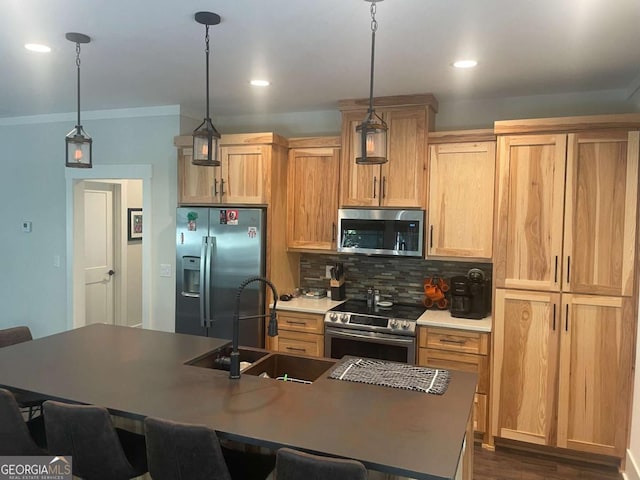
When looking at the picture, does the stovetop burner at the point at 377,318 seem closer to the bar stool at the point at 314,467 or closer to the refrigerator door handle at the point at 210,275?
the refrigerator door handle at the point at 210,275

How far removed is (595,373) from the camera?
10.2 feet

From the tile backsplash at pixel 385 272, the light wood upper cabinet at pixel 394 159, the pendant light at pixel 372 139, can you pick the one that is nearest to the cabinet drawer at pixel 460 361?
the tile backsplash at pixel 385 272

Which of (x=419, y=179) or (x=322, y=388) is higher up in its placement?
(x=419, y=179)

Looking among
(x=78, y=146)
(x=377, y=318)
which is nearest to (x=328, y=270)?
(x=377, y=318)

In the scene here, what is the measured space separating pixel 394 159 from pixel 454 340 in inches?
56.1

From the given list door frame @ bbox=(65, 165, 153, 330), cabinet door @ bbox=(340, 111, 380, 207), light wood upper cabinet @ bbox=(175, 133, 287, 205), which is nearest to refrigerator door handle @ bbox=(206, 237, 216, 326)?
light wood upper cabinet @ bbox=(175, 133, 287, 205)

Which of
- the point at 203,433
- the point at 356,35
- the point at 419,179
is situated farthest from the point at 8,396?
the point at 419,179

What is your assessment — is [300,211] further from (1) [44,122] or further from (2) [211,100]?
(1) [44,122]

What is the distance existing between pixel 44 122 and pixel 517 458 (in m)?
5.12

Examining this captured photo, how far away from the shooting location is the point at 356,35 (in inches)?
96.8

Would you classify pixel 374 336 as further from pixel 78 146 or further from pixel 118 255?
pixel 118 255

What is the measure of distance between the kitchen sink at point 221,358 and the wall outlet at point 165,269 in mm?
1918

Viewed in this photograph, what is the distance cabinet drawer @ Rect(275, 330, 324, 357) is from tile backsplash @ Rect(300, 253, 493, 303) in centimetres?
67

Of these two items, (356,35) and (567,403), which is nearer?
(356,35)
